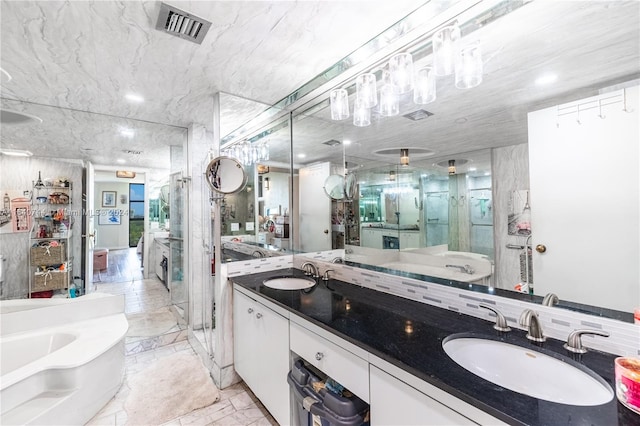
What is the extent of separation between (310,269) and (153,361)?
188 centimetres

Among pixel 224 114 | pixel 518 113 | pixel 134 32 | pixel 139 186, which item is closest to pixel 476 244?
pixel 518 113

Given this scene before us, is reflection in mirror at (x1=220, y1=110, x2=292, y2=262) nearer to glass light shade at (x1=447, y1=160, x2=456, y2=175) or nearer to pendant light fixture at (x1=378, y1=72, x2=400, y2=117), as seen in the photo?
pendant light fixture at (x1=378, y1=72, x2=400, y2=117)

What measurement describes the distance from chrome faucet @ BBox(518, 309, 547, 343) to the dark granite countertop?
27 mm

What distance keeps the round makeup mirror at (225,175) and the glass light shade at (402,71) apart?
58.8 inches

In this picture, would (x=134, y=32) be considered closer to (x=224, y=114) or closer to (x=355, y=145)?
(x=224, y=114)

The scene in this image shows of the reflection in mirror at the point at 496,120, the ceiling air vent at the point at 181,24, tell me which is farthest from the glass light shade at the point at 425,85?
the ceiling air vent at the point at 181,24

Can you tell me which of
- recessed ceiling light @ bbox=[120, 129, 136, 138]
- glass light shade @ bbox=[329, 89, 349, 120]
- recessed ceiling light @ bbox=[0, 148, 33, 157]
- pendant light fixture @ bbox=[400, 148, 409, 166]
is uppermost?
recessed ceiling light @ bbox=[120, 129, 136, 138]

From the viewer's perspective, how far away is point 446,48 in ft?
4.25

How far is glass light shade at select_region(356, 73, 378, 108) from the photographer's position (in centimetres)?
167

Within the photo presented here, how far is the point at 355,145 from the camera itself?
2.22 m

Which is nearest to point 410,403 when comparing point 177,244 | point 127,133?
point 177,244

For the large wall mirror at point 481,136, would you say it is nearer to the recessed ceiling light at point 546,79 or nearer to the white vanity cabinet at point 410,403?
the recessed ceiling light at point 546,79

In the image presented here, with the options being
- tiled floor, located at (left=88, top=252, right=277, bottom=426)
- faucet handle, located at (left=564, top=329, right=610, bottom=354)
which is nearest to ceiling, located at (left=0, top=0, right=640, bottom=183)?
faucet handle, located at (left=564, top=329, right=610, bottom=354)

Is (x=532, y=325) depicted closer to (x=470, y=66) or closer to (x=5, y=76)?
(x=470, y=66)
